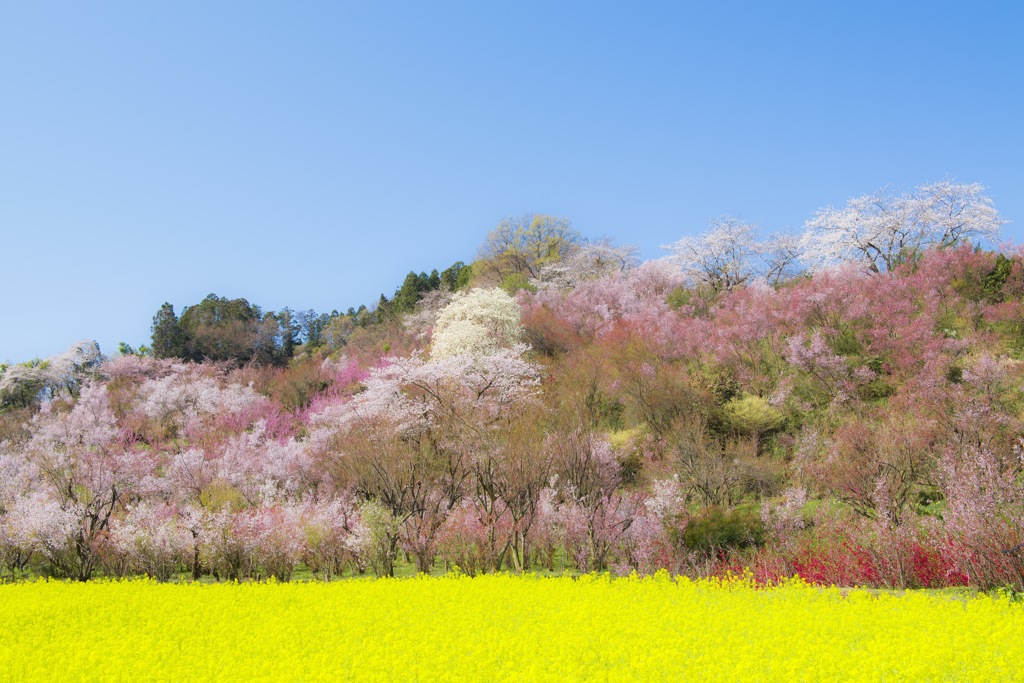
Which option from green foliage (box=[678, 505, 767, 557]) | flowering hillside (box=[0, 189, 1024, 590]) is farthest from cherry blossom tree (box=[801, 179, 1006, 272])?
green foliage (box=[678, 505, 767, 557])

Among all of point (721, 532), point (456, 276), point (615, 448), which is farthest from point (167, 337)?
point (721, 532)

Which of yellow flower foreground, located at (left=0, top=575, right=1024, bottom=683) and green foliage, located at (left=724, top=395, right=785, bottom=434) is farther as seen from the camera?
green foliage, located at (left=724, top=395, right=785, bottom=434)

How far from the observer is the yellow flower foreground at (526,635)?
738 cm

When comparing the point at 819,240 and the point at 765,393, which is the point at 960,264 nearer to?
the point at 765,393

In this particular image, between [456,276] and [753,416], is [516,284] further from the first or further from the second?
[753,416]

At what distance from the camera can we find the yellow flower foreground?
738cm

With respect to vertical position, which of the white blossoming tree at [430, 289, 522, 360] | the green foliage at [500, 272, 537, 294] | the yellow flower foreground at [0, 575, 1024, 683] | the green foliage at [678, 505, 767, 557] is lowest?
the green foliage at [678, 505, 767, 557]

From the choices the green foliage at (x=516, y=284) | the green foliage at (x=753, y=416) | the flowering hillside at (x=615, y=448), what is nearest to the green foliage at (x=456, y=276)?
the green foliage at (x=516, y=284)

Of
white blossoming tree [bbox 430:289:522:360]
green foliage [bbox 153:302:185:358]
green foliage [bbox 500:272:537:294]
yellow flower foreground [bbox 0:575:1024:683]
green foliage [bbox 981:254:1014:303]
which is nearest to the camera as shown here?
yellow flower foreground [bbox 0:575:1024:683]

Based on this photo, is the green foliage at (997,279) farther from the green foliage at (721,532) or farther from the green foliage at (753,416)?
the green foliage at (721,532)

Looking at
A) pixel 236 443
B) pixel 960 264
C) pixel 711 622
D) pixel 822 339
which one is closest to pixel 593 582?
pixel 711 622

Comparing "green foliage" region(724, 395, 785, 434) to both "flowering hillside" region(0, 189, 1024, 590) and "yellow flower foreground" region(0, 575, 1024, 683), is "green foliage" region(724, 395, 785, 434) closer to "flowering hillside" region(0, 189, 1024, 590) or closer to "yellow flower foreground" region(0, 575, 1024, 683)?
"flowering hillside" region(0, 189, 1024, 590)

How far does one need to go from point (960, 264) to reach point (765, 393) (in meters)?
8.87

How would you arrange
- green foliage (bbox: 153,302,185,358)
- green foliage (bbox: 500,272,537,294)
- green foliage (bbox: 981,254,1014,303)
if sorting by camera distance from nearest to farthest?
green foliage (bbox: 981,254,1014,303), green foliage (bbox: 500,272,537,294), green foliage (bbox: 153,302,185,358)
